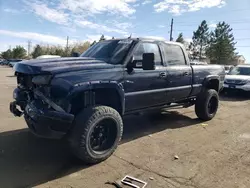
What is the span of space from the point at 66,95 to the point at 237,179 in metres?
2.68

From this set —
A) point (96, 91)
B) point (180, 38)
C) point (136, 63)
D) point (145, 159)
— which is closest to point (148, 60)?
point (136, 63)

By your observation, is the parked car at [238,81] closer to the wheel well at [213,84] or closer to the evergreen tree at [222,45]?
the wheel well at [213,84]

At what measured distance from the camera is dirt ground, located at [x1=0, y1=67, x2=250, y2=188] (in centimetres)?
332

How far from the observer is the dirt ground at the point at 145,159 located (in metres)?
3.32

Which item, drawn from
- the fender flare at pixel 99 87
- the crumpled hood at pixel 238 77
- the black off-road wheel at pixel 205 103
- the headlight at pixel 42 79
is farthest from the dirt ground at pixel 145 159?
the crumpled hood at pixel 238 77

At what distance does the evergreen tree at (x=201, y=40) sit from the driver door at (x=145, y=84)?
4813 centimetres

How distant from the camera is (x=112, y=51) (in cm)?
468

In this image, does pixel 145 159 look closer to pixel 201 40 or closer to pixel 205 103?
pixel 205 103

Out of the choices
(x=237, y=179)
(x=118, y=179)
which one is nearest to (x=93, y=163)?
(x=118, y=179)

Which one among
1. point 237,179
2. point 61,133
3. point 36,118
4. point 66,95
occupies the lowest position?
point 237,179

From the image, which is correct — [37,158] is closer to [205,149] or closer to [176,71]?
[205,149]

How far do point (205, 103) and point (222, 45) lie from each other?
140 ft

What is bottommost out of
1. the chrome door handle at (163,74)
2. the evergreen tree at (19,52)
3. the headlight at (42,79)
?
the headlight at (42,79)

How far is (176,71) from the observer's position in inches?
217
